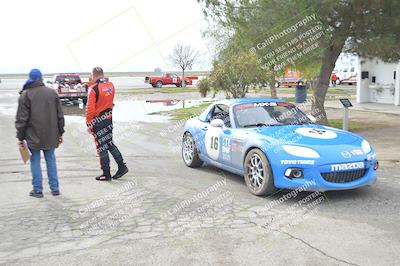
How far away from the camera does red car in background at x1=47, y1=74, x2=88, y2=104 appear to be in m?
26.2

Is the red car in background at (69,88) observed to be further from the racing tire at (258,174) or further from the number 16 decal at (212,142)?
the racing tire at (258,174)

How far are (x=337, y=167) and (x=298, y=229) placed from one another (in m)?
1.34

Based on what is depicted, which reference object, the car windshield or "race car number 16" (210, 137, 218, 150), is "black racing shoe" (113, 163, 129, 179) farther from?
the car windshield

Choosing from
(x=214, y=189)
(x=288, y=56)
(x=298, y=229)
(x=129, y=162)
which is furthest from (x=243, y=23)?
(x=298, y=229)

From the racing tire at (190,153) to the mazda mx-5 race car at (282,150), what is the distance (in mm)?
396

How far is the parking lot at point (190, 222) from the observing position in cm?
442

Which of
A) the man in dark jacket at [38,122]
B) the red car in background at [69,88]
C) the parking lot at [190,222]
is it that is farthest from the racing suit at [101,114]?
the red car in background at [69,88]

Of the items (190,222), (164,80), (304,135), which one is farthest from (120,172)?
(164,80)

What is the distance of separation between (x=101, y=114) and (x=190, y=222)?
2907mm

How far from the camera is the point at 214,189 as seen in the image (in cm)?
702

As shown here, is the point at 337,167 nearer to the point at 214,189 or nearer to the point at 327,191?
the point at 327,191

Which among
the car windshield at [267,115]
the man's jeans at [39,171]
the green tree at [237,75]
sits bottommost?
the man's jeans at [39,171]

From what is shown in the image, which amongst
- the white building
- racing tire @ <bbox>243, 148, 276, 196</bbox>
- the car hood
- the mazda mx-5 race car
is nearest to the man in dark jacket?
the mazda mx-5 race car

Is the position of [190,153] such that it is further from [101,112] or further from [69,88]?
[69,88]
